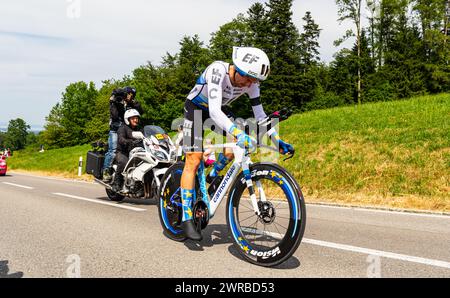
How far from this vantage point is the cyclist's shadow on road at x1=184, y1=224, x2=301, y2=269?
379 cm

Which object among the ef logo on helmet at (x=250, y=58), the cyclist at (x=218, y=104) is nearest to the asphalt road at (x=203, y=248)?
the cyclist at (x=218, y=104)

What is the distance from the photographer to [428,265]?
372cm

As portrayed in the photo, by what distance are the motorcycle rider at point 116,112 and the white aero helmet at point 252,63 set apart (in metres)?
5.35

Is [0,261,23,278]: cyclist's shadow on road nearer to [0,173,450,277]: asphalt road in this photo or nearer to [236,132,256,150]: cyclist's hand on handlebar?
[0,173,450,277]: asphalt road

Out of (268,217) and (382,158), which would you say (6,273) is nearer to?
(268,217)

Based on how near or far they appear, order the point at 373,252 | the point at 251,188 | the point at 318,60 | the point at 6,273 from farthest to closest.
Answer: the point at 318,60 → the point at 373,252 → the point at 251,188 → the point at 6,273

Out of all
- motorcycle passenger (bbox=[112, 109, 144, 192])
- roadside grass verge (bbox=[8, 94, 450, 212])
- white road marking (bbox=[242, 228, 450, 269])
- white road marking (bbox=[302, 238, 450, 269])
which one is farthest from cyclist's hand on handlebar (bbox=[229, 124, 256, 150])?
motorcycle passenger (bbox=[112, 109, 144, 192])

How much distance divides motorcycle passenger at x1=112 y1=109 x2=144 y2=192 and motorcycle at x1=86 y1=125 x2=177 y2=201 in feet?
0.33

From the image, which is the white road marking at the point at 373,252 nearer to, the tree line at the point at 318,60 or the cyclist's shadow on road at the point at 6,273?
the cyclist's shadow on road at the point at 6,273

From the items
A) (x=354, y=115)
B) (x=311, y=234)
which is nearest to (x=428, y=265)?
(x=311, y=234)

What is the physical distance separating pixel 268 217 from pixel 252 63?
1.42m

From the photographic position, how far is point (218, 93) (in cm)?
392

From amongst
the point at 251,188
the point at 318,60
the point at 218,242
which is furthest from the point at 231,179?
the point at 318,60
